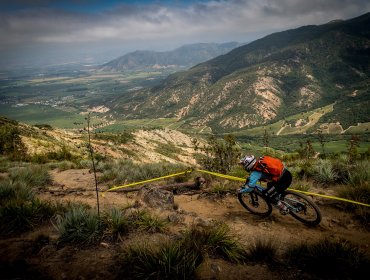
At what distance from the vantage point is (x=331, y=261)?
4.41 metres

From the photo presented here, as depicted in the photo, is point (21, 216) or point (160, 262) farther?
point (21, 216)

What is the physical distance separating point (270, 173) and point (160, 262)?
12.3 feet

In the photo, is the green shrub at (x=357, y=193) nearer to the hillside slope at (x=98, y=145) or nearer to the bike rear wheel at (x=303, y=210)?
the bike rear wheel at (x=303, y=210)

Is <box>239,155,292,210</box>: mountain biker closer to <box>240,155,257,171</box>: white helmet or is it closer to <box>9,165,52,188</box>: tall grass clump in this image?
<box>240,155,257,171</box>: white helmet

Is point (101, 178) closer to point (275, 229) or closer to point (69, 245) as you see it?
point (69, 245)

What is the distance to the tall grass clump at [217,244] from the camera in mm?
4834

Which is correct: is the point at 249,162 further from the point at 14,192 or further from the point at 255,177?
the point at 14,192

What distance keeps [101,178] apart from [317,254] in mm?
10180

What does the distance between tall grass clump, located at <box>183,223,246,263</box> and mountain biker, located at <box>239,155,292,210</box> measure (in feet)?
6.68

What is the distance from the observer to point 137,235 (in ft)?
19.3

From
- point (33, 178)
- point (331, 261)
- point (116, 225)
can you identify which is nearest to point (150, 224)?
point (116, 225)

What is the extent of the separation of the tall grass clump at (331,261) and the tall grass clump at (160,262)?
1825 mm

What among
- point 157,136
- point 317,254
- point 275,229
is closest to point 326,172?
point 275,229

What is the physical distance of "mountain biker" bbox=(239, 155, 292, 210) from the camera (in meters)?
6.67
